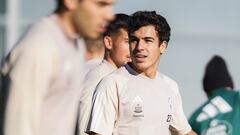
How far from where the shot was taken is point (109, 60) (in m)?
6.98

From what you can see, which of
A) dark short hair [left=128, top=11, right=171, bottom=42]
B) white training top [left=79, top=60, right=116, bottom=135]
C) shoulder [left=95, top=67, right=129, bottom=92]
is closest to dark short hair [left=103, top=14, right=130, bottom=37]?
white training top [left=79, top=60, right=116, bottom=135]

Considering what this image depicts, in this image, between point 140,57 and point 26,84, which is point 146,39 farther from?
point 26,84

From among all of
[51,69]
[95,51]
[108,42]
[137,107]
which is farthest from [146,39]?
[51,69]

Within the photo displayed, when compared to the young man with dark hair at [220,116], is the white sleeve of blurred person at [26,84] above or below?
below

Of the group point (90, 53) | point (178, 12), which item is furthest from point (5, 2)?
point (90, 53)

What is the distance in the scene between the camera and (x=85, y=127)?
6562 mm

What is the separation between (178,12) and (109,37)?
13.3ft

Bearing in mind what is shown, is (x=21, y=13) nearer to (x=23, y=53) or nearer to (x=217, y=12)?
(x=217, y=12)

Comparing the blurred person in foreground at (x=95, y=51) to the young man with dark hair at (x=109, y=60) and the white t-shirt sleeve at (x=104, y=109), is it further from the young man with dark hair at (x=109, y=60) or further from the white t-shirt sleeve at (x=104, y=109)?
the white t-shirt sleeve at (x=104, y=109)

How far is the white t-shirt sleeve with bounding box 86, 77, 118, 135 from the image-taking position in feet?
20.1

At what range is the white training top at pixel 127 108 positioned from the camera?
6.12 m

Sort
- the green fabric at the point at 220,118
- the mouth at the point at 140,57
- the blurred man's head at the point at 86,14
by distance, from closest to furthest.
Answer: the blurred man's head at the point at 86,14
the mouth at the point at 140,57
the green fabric at the point at 220,118

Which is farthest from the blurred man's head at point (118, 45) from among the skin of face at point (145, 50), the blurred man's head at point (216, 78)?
the blurred man's head at point (216, 78)

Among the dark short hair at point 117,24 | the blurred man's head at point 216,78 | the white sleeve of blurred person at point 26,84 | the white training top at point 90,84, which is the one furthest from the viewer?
the blurred man's head at point 216,78
